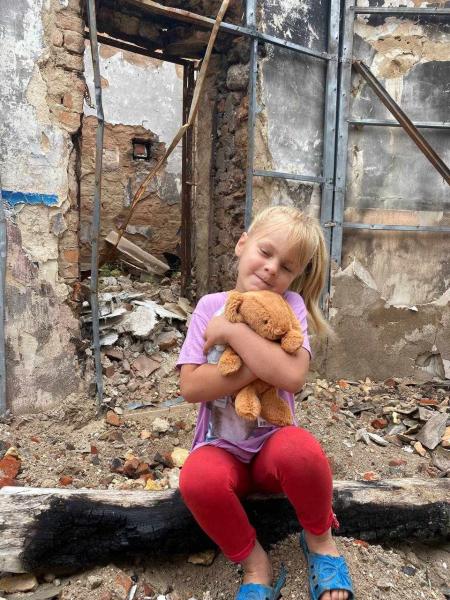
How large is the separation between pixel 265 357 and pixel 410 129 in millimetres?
2825

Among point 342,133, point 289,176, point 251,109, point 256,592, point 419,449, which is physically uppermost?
point 251,109

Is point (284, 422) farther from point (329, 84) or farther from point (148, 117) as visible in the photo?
point (148, 117)

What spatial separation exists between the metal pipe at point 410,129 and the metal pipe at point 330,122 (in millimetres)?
297

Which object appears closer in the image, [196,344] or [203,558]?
[196,344]

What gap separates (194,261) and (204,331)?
3059 mm

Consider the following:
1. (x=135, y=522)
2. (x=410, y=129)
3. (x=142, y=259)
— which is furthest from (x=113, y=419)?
(x=142, y=259)

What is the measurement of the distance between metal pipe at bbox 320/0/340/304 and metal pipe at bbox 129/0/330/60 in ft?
0.35

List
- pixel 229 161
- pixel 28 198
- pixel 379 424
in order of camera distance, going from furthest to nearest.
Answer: pixel 229 161, pixel 379 424, pixel 28 198

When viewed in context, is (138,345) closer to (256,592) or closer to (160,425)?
(160,425)

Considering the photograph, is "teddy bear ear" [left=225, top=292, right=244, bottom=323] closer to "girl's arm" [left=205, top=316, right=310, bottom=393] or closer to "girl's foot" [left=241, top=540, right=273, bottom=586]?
"girl's arm" [left=205, top=316, right=310, bottom=393]

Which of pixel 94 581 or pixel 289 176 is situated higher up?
pixel 289 176

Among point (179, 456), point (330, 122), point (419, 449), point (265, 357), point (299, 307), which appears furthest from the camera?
point (330, 122)

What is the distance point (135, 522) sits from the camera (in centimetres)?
170

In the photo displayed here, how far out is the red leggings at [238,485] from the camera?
144 cm
